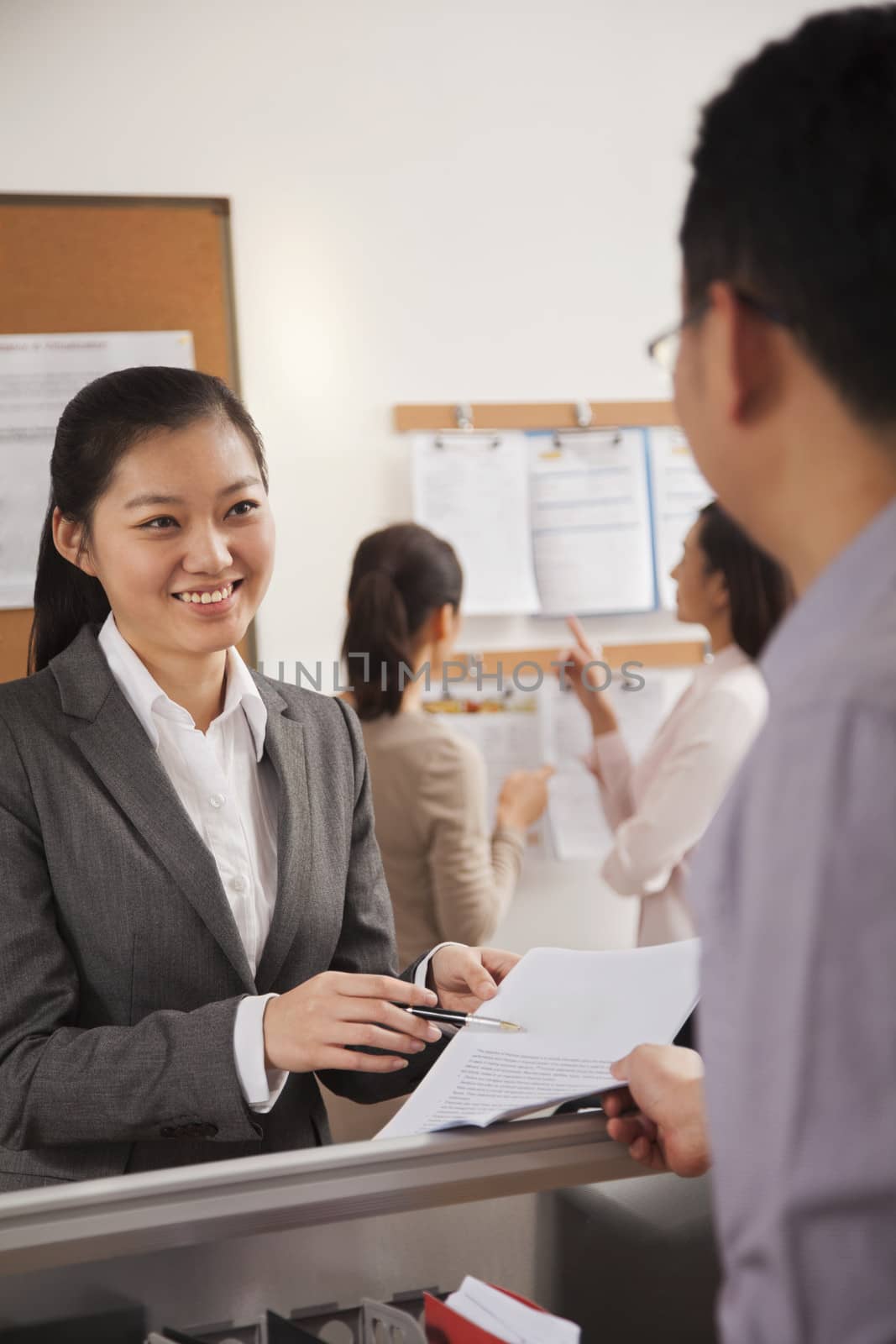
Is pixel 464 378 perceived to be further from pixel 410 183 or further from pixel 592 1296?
pixel 592 1296

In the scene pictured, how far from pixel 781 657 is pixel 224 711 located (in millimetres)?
930

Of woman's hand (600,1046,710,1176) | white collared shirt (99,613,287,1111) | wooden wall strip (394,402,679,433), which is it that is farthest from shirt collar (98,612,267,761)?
wooden wall strip (394,402,679,433)

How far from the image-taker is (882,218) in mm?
571

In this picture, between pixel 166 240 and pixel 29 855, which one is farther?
pixel 166 240

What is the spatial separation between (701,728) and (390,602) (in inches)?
24.9

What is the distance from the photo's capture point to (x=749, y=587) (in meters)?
2.38

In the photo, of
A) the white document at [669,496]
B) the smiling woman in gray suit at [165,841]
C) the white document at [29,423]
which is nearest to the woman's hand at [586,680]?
the white document at [669,496]

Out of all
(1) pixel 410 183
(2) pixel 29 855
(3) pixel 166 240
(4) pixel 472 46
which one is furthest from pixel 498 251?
(2) pixel 29 855

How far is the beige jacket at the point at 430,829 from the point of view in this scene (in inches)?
89.7

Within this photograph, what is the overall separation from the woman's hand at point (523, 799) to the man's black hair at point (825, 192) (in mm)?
2204

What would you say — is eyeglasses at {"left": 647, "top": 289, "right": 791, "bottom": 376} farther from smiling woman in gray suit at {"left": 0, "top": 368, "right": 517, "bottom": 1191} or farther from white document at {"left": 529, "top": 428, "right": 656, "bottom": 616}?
white document at {"left": 529, "top": 428, "right": 656, "bottom": 616}

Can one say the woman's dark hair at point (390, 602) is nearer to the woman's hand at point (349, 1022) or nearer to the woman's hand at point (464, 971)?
the woman's hand at point (464, 971)

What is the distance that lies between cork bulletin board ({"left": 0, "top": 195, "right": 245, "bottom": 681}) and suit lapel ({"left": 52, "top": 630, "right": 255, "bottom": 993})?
139cm

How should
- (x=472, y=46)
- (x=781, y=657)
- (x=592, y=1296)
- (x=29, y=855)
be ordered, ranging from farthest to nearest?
(x=472, y=46) → (x=29, y=855) → (x=592, y=1296) → (x=781, y=657)
